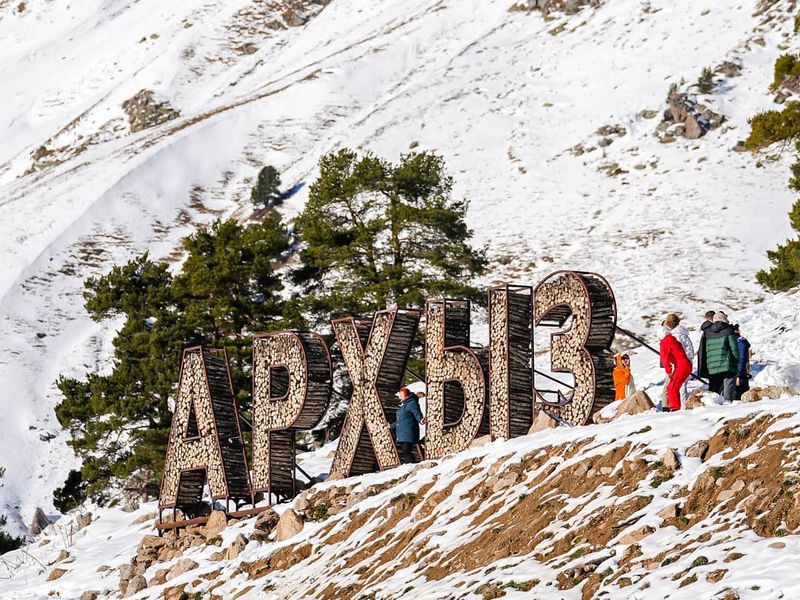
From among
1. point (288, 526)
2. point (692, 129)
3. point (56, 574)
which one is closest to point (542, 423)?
point (288, 526)

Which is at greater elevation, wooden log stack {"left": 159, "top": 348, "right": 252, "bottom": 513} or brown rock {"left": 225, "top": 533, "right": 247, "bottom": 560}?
wooden log stack {"left": 159, "top": 348, "right": 252, "bottom": 513}

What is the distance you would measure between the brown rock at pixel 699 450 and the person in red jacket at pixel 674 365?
3652 mm

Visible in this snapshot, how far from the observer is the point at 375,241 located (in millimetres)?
31141

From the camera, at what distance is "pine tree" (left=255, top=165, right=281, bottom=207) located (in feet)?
213

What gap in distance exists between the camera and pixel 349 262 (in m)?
30.7

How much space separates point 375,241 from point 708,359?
49.3ft

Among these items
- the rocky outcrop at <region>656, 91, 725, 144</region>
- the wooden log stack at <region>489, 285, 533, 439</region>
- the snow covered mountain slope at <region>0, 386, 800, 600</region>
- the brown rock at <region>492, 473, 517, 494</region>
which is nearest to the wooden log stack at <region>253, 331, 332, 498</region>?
the snow covered mountain slope at <region>0, 386, 800, 600</region>

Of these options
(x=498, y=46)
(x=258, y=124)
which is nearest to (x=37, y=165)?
(x=258, y=124)

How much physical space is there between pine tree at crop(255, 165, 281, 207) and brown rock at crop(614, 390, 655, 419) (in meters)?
49.6

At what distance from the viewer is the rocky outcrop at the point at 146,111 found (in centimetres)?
9738

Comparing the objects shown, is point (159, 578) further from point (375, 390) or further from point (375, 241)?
point (375, 241)

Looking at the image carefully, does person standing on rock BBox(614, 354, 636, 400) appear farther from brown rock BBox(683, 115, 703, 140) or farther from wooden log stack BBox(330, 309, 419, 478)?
brown rock BBox(683, 115, 703, 140)

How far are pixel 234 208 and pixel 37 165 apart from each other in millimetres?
35023

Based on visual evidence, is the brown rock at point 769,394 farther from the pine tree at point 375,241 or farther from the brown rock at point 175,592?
the pine tree at point 375,241
